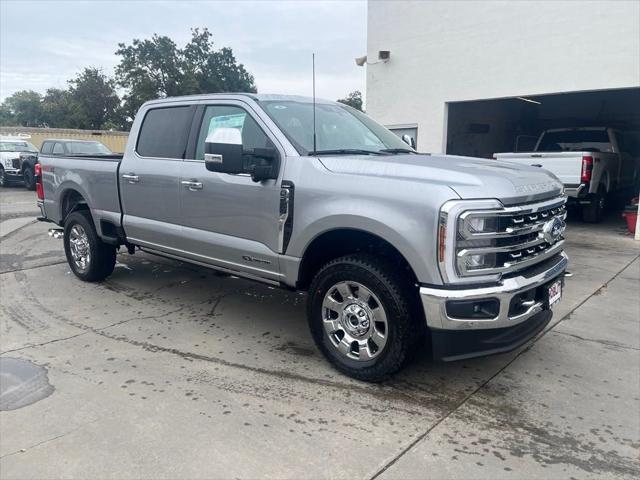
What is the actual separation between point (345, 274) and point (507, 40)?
9.05 meters

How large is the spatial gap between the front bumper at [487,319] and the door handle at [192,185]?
236 centimetres

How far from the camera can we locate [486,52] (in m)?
11.1

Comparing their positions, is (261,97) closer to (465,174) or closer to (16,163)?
(465,174)

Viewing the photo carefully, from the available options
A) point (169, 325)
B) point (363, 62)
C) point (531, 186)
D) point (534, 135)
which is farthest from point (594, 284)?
point (534, 135)

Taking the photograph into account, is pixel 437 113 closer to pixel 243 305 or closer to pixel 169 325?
pixel 243 305

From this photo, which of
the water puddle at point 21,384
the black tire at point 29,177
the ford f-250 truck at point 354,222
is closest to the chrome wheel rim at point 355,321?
the ford f-250 truck at point 354,222

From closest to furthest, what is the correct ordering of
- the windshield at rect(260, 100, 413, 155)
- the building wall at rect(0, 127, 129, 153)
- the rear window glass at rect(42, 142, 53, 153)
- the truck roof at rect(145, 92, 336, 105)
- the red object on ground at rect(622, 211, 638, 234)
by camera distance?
the windshield at rect(260, 100, 413, 155), the truck roof at rect(145, 92, 336, 105), the red object on ground at rect(622, 211, 638, 234), the rear window glass at rect(42, 142, 53, 153), the building wall at rect(0, 127, 129, 153)

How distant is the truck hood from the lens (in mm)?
3258

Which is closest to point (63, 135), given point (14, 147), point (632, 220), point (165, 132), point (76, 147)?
point (14, 147)

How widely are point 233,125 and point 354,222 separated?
166 cm

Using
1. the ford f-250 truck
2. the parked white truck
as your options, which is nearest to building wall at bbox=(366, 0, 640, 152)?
the parked white truck

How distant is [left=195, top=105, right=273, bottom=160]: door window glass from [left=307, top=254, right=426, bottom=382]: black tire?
3.92 feet

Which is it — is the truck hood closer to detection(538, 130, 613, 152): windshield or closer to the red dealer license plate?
the red dealer license plate

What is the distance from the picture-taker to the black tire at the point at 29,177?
1883cm
